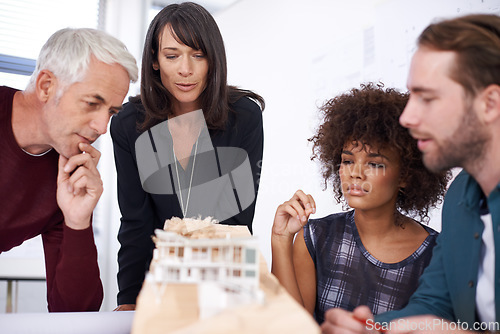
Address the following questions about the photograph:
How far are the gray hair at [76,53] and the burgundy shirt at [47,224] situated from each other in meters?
0.28

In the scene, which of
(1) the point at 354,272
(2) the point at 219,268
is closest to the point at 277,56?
(1) the point at 354,272

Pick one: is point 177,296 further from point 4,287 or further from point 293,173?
point 4,287

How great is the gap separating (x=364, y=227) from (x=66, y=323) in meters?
1.10

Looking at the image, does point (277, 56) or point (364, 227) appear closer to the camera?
point (364, 227)

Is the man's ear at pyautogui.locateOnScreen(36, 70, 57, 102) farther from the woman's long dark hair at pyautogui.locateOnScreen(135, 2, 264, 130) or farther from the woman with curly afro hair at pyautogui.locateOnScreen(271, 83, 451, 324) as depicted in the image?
the woman with curly afro hair at pyautogui.locateOnScreen(271, 83, 451, 324)

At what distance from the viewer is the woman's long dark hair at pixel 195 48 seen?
1922 mm

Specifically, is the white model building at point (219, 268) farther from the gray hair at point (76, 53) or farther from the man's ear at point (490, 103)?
the gray hair at point (76, 53)

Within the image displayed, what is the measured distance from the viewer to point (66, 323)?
1.22m

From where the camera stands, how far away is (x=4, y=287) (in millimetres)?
4488

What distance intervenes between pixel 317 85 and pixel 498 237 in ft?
7.46

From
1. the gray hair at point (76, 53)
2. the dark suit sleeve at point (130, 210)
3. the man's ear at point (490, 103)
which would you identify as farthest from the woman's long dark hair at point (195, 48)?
the man's ear at point (490, 103)

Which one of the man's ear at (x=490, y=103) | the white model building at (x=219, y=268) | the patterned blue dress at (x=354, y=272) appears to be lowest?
the patterned blue dress at (x=354, y=272)

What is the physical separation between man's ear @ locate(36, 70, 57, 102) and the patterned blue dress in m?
1.05

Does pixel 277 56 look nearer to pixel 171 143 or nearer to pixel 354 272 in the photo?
pixel 171 143
